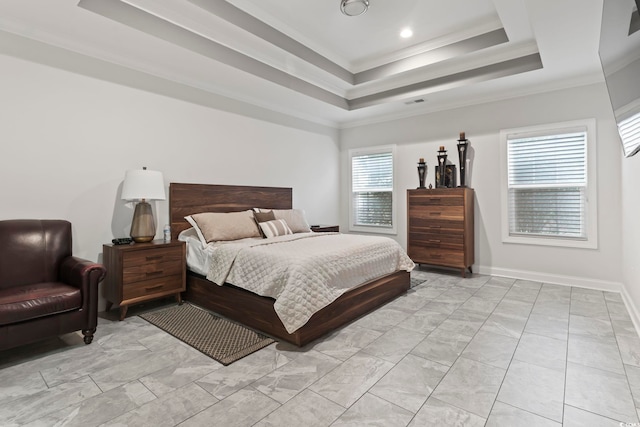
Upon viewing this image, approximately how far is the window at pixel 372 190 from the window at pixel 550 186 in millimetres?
1861

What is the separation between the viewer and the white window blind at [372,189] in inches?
232

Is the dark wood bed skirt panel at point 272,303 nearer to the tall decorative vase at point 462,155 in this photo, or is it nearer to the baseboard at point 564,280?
the baseboard at point 564,280

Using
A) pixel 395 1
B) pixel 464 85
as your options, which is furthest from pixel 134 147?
pixel 464 85

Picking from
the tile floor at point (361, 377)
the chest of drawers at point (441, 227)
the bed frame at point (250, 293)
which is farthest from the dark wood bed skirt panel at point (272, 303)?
the chest of drawers at point (441, 227)

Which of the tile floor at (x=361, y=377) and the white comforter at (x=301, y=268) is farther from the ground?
the white comforter at (x=301, y=268)

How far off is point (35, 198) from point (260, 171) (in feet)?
8.75

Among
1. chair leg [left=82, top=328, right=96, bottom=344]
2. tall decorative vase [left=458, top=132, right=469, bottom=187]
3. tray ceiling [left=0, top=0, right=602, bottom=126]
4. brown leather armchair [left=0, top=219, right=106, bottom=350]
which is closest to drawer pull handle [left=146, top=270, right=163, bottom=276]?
brown leather armchair [left=0, top=219, right=106, bottom=350]

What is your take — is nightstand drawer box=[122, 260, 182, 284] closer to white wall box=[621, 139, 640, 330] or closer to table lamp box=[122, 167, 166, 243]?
table lamp box=[122, 167, 166, 243]

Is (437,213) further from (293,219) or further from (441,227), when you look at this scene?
(293,219)

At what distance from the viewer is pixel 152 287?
326cm

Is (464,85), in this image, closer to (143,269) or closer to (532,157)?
(532,157)

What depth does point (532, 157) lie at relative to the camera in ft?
14.5

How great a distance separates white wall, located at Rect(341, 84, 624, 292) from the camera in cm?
391

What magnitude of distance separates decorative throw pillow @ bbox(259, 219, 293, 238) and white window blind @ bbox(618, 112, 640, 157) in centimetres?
326
